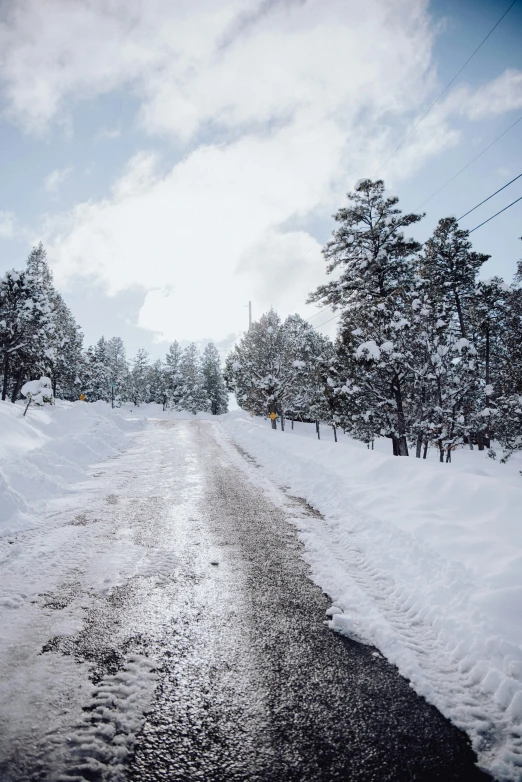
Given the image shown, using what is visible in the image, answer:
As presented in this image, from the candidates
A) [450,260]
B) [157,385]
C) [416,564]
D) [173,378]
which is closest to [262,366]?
[450,260]

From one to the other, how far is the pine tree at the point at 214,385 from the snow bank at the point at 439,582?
59647mm

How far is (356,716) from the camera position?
2.15 m

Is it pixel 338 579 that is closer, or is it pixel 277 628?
pixel 277 628

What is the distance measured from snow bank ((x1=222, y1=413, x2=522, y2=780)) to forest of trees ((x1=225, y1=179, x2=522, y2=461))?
6.30m

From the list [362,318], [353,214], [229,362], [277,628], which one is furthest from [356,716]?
[229,362]

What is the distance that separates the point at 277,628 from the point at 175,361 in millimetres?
64109

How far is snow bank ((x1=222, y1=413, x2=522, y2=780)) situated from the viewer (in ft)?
7.80

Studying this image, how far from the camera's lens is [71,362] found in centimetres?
4450

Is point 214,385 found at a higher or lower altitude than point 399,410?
higher

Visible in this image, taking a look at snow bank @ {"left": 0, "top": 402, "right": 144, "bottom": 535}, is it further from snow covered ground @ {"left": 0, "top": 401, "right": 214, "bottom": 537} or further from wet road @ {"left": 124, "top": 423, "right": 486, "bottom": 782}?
wet road @ {"left": 124, "top": 423, "right": 486, "bottom": 782}

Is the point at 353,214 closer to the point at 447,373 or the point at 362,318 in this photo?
the point at 362,318

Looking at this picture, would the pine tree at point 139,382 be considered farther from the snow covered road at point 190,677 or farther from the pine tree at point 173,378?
the snow covered road at point 190,677

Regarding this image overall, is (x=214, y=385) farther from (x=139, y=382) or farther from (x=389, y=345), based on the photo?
(x=389, y=345)

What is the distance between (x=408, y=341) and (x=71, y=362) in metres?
42.6
